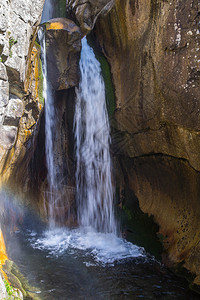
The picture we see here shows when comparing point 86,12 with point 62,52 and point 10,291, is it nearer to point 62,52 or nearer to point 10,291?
point 62,52

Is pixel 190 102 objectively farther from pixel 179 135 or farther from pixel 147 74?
pixel 147 74

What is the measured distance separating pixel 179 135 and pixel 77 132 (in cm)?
339

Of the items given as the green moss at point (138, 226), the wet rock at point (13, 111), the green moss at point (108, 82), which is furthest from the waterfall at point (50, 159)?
the wet rock at point (13, 111)

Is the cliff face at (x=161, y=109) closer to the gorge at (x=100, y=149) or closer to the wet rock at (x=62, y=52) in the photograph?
the gorge at (x=100, y=149)

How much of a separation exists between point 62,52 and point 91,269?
4969mm

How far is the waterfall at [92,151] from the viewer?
6.76 m

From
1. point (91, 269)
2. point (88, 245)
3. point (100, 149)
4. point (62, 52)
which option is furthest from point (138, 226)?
point (62, 52)

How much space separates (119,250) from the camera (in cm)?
552

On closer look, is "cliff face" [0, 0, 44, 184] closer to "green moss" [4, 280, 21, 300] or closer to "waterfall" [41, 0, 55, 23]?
"green moss" [4, 280, 21, 300]

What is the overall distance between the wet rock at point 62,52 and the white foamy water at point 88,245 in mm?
3648

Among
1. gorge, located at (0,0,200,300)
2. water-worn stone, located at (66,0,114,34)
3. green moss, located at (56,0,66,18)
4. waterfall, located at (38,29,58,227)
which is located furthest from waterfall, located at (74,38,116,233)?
green moss, located at (56,0,66,18)

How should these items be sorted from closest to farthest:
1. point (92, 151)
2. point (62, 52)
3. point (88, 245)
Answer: point (88, 245)
point (62, 52)
point (92, 151)

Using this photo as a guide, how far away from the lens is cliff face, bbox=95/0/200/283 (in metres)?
4.02

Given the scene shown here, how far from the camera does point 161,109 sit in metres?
4.59
